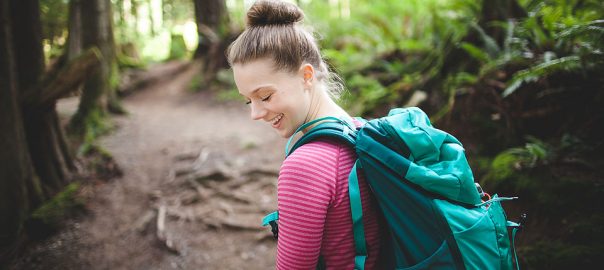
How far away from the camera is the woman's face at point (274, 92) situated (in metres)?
1.54

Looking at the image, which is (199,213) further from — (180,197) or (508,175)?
(508,175)

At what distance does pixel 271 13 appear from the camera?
1.61 meters

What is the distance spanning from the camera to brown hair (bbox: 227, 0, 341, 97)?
1.53 meters

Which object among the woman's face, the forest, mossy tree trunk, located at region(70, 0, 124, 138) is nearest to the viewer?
the woman's face

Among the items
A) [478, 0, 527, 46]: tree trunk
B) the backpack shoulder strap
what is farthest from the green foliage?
the backpack shoulder strap

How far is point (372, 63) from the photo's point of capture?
7.95 meters

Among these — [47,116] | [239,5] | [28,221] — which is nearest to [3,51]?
[47,116]

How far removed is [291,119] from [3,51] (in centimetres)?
415

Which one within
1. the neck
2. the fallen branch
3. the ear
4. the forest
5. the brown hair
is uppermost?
the brown hair

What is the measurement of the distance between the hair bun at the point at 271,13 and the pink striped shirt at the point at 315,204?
0.64 meters

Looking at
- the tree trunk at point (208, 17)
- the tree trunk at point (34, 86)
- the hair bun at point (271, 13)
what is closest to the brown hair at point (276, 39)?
the hair bun at point (271, 13)

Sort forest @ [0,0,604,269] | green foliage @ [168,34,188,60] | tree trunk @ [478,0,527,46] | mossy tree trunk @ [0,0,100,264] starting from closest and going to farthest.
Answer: forest @ [0,0,604,269] → mossy tree trunk @ [0,0,100,264] → tree trunk @ [478,0,527,46] → green foliage @ [168,34,188,60]

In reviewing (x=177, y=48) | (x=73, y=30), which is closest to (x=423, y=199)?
(x=73, y=30)

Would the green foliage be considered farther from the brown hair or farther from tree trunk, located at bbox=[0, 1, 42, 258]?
the brown hair
